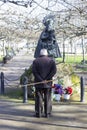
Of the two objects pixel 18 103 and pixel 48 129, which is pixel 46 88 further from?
pixel 18 103

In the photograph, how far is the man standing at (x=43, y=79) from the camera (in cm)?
1066

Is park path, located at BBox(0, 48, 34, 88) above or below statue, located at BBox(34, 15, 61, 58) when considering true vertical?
below

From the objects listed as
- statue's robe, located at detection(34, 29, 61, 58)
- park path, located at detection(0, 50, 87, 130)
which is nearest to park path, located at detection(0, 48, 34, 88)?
statue's robe, located at detection(34, 29, 61, 58)

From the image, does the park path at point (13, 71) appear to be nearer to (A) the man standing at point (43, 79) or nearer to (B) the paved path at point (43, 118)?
(B) the paved path at point (43, 118)

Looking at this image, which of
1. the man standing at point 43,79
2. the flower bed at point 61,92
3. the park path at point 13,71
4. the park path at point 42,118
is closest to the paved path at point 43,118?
the park path at point 42,118

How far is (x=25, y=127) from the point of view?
9.45 metres

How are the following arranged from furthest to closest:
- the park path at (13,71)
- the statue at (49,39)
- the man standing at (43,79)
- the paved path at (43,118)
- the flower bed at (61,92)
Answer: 1. the park path at (13,71)
2. the statue at (49,39)
3. the flower bed at (61,92)
4. the man standing at (43,79)
5. the paved path at (43,118)

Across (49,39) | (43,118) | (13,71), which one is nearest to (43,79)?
(43,118)

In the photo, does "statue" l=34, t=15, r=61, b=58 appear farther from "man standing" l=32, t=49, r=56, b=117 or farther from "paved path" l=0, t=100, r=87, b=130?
"man standing" l=32, t=49, r=56, b=117

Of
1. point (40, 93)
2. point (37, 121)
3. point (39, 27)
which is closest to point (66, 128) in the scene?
point (37, 121)

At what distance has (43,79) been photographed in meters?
10.7

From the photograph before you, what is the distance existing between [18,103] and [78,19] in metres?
6.91

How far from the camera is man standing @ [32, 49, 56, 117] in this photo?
10.7 m

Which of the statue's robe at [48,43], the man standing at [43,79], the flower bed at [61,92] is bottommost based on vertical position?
the flower bed at [61,92]
